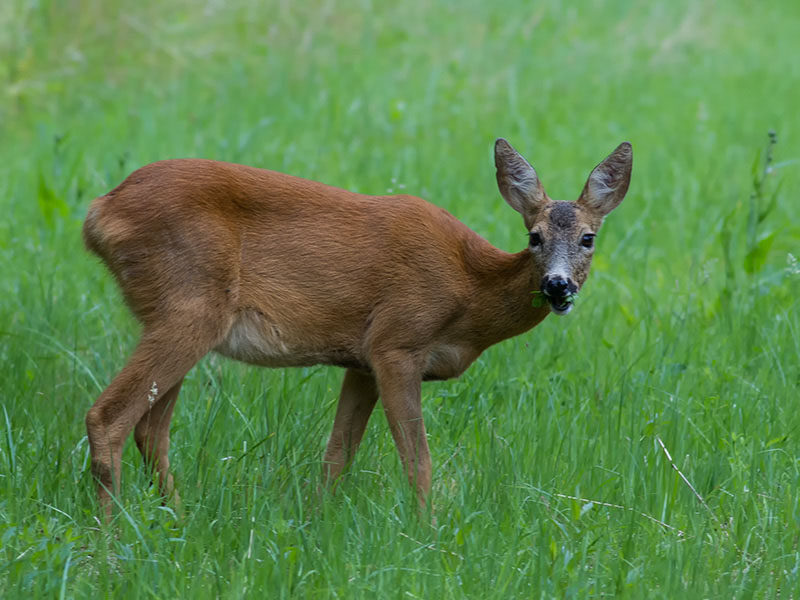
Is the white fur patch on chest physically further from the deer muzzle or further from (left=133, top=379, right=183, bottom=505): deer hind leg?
the deer muzzle

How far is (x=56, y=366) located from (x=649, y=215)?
401cm

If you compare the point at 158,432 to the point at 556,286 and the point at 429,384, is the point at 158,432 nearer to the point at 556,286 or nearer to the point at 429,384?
the point at 429,384

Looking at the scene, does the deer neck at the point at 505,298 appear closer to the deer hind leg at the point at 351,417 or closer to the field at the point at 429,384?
the field at the point at 429,384

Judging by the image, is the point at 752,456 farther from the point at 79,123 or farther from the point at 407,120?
the point at 79,123

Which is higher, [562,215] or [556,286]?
[562,215]

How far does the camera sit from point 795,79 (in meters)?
11.9

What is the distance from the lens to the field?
140 inches

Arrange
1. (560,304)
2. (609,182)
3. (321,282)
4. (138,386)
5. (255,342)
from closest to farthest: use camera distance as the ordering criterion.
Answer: (138,386), (560,304), (255,342), (321,282), (609,182)

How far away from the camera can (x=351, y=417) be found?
459 centimetres

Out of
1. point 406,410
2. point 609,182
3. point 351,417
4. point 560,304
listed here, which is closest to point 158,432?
point 351,417

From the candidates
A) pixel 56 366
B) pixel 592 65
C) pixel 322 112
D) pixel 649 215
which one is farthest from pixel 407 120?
pixel 56 366

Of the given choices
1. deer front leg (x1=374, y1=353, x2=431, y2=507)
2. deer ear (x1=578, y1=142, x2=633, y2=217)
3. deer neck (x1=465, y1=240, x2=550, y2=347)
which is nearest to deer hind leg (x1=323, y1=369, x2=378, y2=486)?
deer front leg (x1=374, y1=353, x2=431, y2=507)

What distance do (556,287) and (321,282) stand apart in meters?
0.89

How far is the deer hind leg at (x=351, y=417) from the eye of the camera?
456 cm
